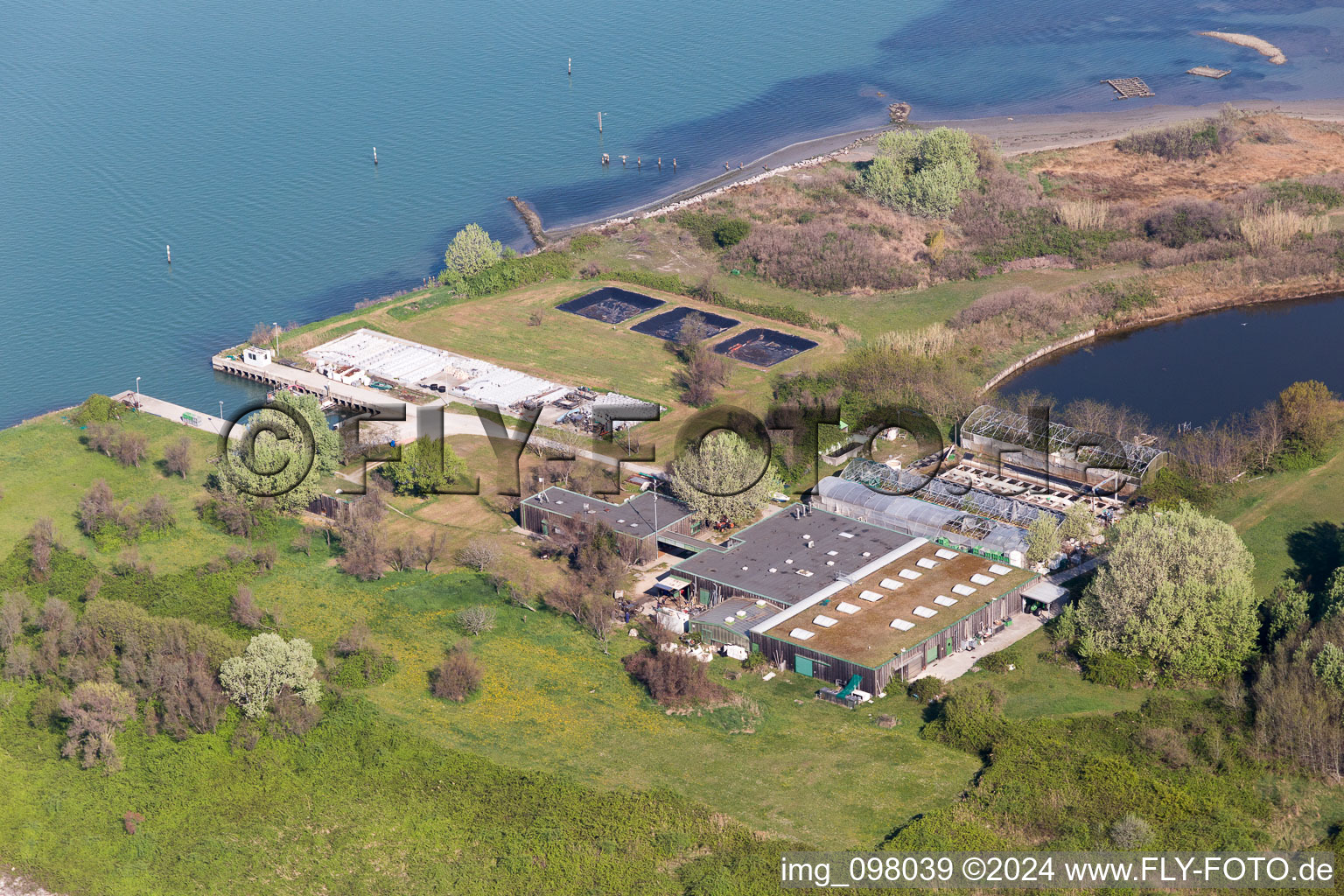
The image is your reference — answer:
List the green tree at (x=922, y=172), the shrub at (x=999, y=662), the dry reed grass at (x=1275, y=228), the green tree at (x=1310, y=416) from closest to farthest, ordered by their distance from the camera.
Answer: the shrub at (x=999, y=662) → the green tree at (x=1310, y=416) → the dry reed grass at (x=1275, y=228) → the green tree at (x=922, y=172)

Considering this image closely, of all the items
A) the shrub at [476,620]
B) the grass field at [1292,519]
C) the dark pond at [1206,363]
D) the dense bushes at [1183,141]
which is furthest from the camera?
the dense bushes at [1183,141]

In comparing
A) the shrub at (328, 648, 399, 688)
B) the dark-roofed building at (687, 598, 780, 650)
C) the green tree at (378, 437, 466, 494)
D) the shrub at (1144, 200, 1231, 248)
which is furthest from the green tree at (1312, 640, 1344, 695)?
the shrub at (1144, 200, 1231, 248)

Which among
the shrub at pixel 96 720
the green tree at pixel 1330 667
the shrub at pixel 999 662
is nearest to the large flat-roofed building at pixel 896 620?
the shrub at pixel 999 662

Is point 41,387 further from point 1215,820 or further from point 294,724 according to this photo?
point 1215,820

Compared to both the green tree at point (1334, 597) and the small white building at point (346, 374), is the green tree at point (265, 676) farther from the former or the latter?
the green tree at point (1334, 597)

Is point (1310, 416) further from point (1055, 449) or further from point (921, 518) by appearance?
point (921, 518)

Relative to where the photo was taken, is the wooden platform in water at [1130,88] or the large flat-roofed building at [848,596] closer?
the large flat-roofed building at [848,596]

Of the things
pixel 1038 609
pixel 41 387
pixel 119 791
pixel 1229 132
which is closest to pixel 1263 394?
pixel 1038 609

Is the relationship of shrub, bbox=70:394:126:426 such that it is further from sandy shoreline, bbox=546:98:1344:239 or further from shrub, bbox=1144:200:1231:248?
shrub, bbox=1144:200:1231:248
